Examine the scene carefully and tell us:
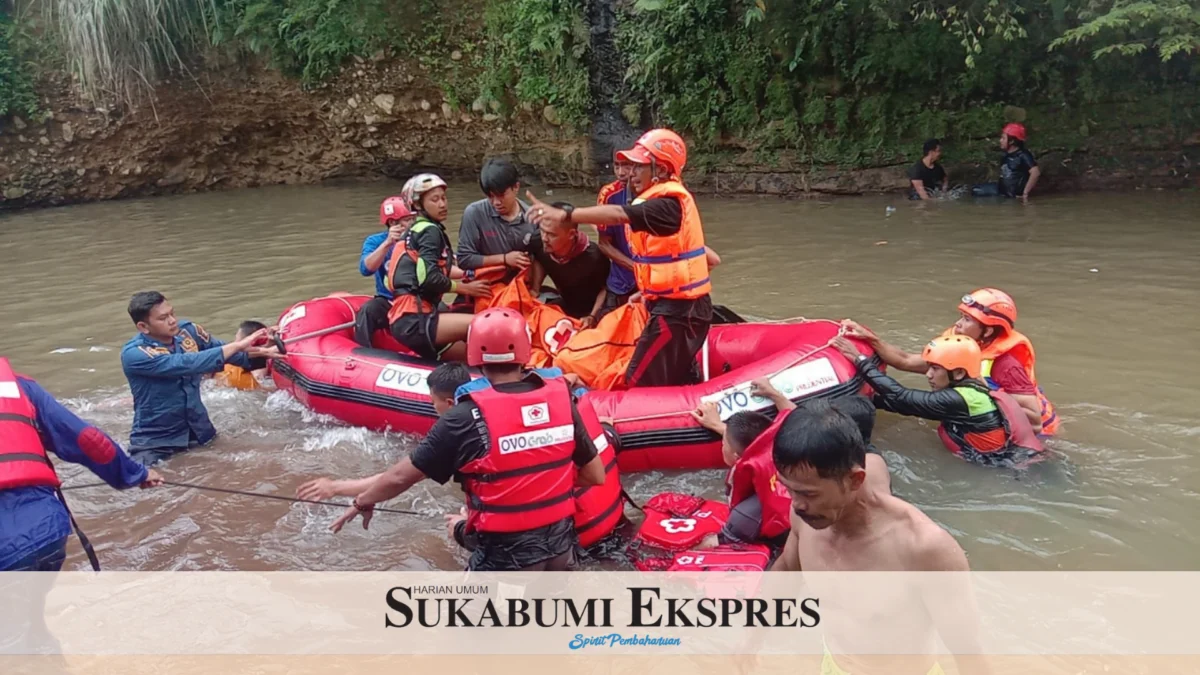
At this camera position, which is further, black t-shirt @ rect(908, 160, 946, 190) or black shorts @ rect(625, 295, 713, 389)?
black t-shirt @ rect(908, 160, 946, 190)

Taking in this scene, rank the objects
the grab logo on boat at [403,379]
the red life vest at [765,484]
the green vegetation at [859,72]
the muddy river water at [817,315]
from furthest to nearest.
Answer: the green vegetation at [859,72], the grab logo on boat at [403,379], the muddy river water at [817,315], the red life vest at [765,484]

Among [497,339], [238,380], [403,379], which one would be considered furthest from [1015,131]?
[497,339]

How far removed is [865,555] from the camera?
198cm

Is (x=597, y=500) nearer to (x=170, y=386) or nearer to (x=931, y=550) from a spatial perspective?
(x=931, y=550)

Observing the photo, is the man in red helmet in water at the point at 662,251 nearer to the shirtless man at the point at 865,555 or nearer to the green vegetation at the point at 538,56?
the shirtless man at the point at 865,555

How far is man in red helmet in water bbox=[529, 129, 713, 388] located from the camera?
4.25 m

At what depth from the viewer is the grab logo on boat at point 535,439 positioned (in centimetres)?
287

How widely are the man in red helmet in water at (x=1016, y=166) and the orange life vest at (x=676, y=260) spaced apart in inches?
275

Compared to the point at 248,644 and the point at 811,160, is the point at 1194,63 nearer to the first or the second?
the point at 811,160

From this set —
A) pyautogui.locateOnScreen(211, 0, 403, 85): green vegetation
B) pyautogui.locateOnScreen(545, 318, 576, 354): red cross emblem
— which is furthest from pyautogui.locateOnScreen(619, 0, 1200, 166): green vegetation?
pyautogui.locateOnScreen(545, 318, 576, 354): red cross emblem

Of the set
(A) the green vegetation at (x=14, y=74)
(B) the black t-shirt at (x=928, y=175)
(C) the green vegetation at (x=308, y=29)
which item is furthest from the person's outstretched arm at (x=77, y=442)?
(A) the green vegetation at (x=14, y=74)

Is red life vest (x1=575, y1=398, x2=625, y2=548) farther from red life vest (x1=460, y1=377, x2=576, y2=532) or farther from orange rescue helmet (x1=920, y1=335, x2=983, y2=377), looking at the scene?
orange rescue helmet (x1=920, y1=335, x2=983, y2=377)

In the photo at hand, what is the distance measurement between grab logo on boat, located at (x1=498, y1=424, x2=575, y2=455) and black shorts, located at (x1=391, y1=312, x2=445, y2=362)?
234 cm

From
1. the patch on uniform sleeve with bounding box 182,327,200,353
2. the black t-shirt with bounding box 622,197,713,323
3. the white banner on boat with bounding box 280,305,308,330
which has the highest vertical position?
the black t-shirt with bounding box 622,197,713,323
